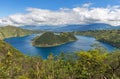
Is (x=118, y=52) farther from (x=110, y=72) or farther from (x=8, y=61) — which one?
(x=8, y=61)

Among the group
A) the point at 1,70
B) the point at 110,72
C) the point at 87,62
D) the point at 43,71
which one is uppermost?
the point at 1,70

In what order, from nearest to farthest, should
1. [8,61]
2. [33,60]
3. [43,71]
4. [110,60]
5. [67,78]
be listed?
[8,61] → [110,60] → [67,78] → [43,71] → [33,60]

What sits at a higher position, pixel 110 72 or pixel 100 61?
pixel 100 61

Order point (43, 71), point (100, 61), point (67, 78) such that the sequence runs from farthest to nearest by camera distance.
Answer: point (43, 71) → point (67, 78) → point (100, 61)

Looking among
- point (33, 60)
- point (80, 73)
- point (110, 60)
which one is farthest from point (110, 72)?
point (33, 60)

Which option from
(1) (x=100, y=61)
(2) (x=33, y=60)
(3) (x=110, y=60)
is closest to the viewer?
(1) (x=100, y=61)

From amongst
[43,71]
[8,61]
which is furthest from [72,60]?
[8,61]

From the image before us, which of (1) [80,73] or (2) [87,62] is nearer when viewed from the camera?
→ (2) [87,62]

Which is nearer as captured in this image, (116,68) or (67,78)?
(116,68)

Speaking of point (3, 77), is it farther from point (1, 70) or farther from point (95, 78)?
point (95, 78)
